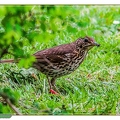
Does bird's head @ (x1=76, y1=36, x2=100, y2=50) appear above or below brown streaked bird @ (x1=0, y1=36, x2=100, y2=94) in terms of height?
above

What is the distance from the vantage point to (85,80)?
363 cm

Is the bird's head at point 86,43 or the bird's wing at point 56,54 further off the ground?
the bird's head at point 86,43

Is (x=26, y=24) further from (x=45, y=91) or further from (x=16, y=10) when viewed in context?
(x=45, y=91)

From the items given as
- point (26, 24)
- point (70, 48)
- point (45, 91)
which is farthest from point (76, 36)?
point (26, 24)

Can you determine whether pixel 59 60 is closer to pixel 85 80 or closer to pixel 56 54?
pixel 56 54

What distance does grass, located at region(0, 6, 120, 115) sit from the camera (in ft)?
11.6

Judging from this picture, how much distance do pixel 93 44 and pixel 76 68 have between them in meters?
0.20

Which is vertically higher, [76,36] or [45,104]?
[76,36]

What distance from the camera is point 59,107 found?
11.6 feet

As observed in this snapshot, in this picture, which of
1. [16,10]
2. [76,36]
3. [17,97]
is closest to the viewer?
[16,10]

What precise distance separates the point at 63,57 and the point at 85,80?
0.24m

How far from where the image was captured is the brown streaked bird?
3.51m

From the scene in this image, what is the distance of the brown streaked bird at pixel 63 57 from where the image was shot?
3.51 metres

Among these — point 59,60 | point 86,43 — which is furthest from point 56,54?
point 86,43
